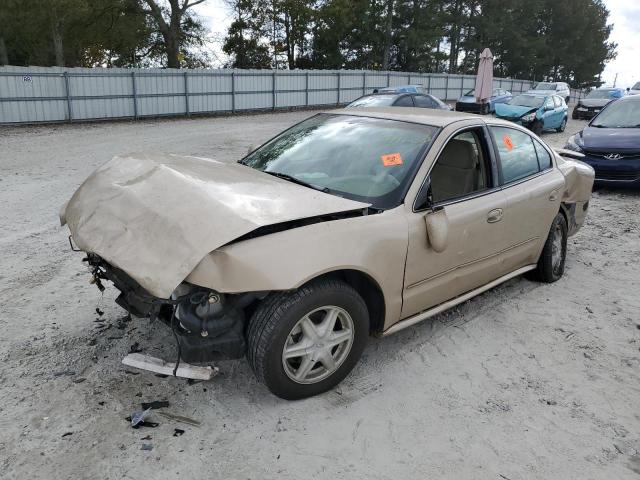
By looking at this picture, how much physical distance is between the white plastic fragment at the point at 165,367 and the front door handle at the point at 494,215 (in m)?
2.18

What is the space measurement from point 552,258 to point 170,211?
11.8 ft

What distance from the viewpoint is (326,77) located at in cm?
2669

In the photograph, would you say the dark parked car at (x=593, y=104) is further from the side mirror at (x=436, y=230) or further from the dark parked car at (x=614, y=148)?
the side mirror at (x=436, y=230)

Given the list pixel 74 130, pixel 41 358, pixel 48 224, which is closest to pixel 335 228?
pixel 41 358

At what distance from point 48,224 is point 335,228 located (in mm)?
4672

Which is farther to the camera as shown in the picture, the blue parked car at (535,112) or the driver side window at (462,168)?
the blue parked car at (535,112)

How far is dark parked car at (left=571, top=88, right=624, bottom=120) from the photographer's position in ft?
82.8

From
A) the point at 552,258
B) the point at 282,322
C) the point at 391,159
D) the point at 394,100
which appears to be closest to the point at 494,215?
the point at 391,159

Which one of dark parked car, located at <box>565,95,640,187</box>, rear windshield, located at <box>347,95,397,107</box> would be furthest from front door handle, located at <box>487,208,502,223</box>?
rear windshield, located at <box>347,95,397,107</box>

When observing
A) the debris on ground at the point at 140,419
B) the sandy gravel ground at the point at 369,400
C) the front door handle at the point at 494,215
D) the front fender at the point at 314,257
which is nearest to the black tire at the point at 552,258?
the sandy gravel ground at the point at 369,400

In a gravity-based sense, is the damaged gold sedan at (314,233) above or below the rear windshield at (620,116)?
below

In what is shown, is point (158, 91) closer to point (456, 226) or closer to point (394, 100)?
point (394, 100)

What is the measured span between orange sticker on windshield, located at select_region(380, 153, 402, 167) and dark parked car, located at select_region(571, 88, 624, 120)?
24.9 meters

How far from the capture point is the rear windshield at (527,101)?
18.0 metres
